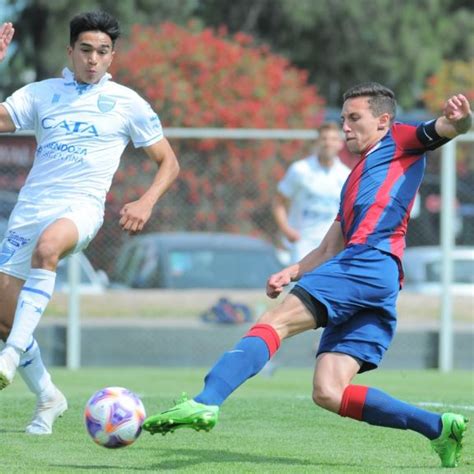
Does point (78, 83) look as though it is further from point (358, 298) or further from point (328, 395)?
point (328, 395)

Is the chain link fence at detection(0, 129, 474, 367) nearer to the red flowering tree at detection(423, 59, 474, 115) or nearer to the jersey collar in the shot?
the jersey collar

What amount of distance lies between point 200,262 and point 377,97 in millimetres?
8974

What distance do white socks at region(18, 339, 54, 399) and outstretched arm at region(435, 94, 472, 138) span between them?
8.41ft

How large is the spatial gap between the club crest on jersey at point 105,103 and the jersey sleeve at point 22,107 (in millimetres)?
368

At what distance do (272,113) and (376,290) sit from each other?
18.5 m

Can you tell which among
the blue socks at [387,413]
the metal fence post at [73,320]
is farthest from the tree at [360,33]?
the blue socks at [387,413]

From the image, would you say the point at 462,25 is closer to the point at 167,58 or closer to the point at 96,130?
the point at 167,58

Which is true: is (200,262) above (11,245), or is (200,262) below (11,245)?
below

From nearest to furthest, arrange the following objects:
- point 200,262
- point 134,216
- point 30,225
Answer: point 134,216 → point 30,225 → point 200,262

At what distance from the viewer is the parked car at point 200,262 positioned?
15156 mm

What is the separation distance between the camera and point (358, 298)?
19.8 feet

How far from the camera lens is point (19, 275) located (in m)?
7.16

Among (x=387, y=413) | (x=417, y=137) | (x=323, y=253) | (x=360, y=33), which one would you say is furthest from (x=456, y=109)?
(x=360, y=33)

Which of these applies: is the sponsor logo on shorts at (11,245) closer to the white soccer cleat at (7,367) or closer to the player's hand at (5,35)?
the white soccer cleat at (7,367)
